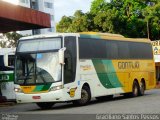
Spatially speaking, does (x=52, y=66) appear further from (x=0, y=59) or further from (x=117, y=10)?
(x=117, y=10)

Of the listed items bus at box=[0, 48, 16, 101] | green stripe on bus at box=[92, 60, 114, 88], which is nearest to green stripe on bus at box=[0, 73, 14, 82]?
bus at box=[0, 48, 16, 101]

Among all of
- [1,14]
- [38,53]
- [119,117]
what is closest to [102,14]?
[1,14]

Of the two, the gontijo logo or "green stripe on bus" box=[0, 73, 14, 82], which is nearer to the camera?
the gontijo logo

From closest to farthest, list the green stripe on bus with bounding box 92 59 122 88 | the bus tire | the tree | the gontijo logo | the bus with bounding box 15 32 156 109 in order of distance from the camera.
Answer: the bus with bounding box 15 32 156 109
the bus tire
the green stripe on bus with bounding box 92 59 122 88
the gontijo logo
the tree

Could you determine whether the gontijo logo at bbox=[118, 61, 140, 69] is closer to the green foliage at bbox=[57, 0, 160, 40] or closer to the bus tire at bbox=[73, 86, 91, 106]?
the bus tire at bbox=[73, 86, 91, 106]

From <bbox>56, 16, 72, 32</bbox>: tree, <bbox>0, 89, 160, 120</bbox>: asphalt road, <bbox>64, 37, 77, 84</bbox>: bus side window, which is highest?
<bbox>56, 16, 72, 32</bbox>: tree

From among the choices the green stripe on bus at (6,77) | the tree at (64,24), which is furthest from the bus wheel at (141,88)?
the tree at (64,24)

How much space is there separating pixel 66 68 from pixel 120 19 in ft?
144

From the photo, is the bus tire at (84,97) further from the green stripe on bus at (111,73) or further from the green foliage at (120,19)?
the green foliage at (120,19)

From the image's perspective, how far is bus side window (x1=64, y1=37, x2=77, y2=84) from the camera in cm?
2056

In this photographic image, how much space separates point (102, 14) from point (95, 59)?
40.0 meters

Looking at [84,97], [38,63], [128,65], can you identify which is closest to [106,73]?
[84,97]

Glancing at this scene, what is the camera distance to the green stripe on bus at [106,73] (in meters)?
23.2

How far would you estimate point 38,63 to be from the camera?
2048 centimetres
